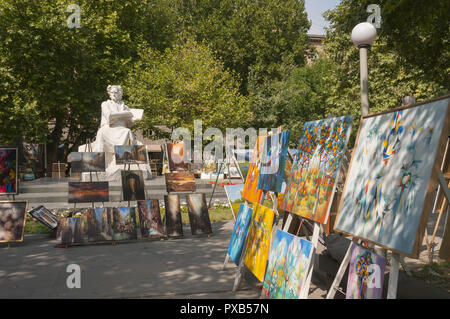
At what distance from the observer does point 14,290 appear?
5184 millimetres

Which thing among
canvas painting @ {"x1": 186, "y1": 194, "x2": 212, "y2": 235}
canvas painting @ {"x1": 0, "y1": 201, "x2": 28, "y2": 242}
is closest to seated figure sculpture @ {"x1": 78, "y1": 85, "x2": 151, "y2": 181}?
canvas painting @ {"x1": 186, "y1": 194, "x2": 212, "y2": 235}

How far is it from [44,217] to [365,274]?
7.62 metres

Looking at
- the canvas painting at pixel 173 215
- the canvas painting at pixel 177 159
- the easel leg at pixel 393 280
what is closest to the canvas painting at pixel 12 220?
the canvas painting at pixel 173 215

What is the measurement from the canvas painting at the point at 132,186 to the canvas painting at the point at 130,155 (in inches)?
31.3

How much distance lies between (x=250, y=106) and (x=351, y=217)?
3225 cm

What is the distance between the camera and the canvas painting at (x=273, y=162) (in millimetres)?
4684

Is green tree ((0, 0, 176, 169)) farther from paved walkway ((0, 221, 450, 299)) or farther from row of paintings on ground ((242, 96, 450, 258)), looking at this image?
row of paintings on ground ((242, 96, 450, 258))

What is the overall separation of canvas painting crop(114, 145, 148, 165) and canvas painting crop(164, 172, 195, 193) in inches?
29.3

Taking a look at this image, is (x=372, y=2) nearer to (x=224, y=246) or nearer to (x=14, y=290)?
(x=224, y=246)

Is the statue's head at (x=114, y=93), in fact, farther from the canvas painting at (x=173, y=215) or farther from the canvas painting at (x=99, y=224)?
the canvas painting at (x=99, y=224)

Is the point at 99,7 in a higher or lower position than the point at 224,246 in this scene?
higher
